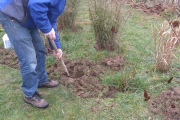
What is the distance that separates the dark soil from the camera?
327 cm

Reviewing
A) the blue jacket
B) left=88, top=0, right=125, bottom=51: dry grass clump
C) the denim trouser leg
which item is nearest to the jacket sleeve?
the blue jacket

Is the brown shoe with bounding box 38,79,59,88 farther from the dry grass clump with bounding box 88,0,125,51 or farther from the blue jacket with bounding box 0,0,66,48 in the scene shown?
the dry grass clump with bounding box 88,0,125,51

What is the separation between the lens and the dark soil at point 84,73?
3.27 metres

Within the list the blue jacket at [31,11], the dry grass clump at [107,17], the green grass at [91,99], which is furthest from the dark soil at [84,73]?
the blue jacket at [31,11]

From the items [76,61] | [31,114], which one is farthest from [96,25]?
[31,114]

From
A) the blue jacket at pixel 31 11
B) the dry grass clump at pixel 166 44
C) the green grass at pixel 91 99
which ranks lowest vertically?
the green grass at pixel 91 99

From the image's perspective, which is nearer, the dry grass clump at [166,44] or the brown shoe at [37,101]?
the brown shoe at [37,101]

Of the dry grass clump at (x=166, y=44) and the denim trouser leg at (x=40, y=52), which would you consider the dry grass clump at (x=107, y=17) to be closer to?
the dry grass clump at (x=166, y=44)

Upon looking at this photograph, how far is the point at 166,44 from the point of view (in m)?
3.37

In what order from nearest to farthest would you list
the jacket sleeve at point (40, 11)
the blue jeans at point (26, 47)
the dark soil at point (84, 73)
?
the jacket sleeve at point (40, 11), the blue jeans at point (26, 47), the dark soil at point (84, 73)

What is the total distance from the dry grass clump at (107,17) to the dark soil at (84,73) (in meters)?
0.46

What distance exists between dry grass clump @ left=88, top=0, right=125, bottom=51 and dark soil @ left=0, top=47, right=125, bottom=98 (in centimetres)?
46

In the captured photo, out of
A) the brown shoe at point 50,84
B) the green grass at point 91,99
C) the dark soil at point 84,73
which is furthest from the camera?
the brown shoe at point 50,84

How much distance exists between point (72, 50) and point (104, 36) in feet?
2.38
